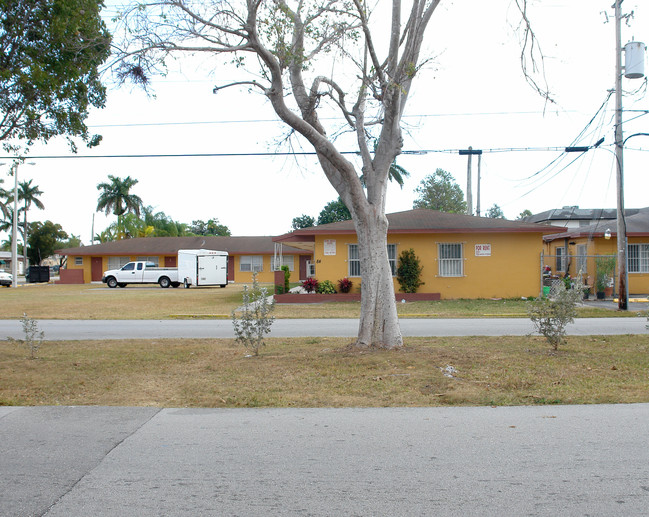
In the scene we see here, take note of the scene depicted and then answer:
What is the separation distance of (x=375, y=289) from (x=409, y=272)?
14.6 m

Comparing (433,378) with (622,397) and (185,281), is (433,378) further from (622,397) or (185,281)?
(185,281)

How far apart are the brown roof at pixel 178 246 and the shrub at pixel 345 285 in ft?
58.4

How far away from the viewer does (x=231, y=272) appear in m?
44.0

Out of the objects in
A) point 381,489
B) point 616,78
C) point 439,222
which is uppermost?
point 616,78

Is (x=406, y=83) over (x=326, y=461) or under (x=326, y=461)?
over

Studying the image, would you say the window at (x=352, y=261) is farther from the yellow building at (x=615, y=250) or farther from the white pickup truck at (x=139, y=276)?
the white pickup truck at (x=139, y=276)

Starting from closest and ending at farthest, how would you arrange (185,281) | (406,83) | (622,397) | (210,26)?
(622,397) < (210,26) < (406,83) < (185,281)

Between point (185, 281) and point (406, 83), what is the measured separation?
2897cm

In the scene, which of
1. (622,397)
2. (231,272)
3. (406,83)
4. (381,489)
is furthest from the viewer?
(231,272)

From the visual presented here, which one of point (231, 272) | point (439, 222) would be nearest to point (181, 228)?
point (231, 272)

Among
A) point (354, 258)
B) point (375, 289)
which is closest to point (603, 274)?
point (354, 258)

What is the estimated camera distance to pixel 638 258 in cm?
2559

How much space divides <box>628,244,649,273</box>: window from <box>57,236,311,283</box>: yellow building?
22.6 meters

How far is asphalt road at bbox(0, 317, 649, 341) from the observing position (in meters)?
13.4
